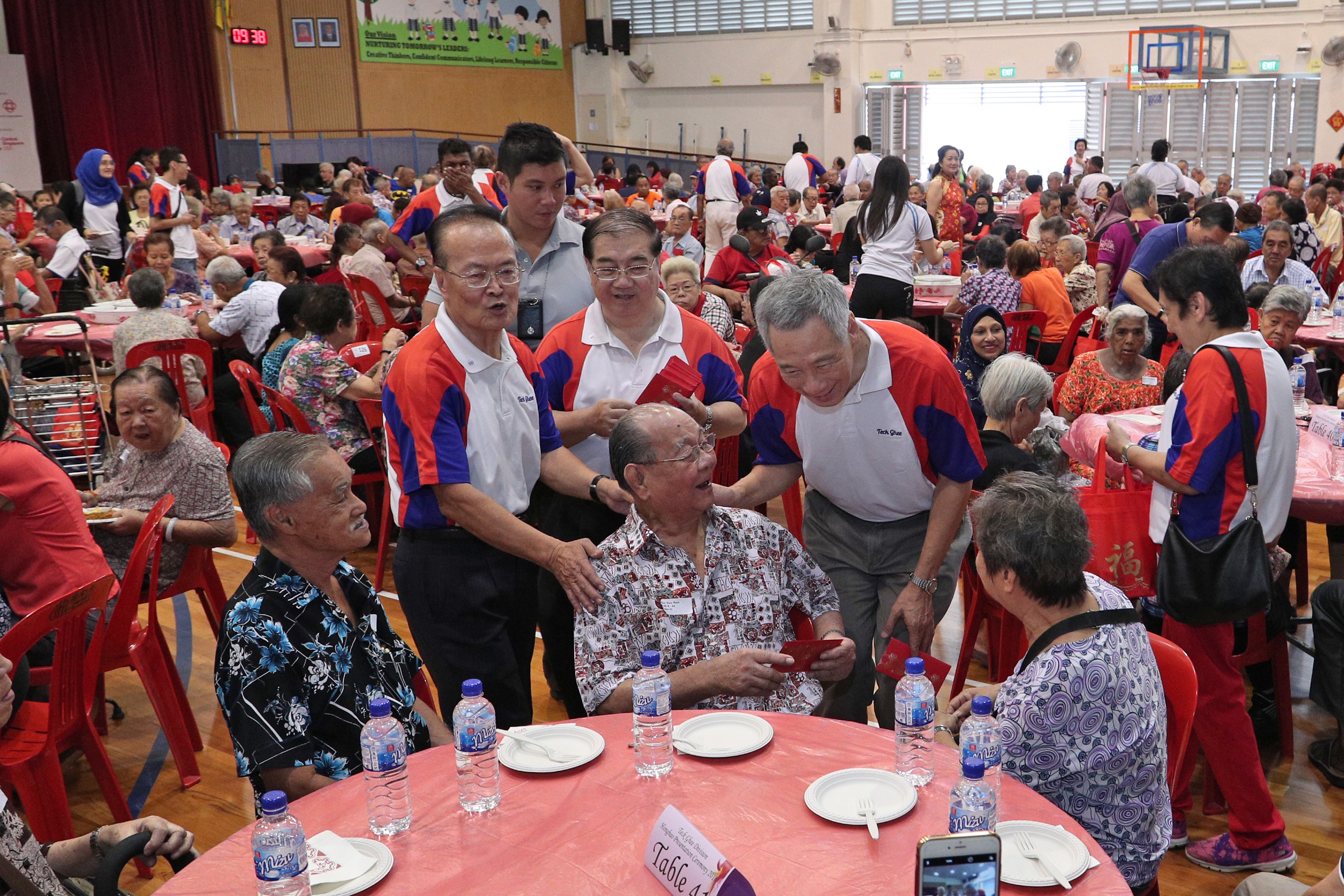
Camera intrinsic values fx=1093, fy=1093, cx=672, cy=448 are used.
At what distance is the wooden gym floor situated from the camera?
2898 millimetres

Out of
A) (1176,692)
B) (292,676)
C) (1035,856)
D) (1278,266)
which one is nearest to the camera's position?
(1035,856)

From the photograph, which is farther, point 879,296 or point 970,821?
point 879,296

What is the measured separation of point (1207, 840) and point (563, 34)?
22.6 m

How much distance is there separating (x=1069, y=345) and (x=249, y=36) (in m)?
16.8

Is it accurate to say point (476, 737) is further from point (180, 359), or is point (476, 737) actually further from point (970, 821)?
point (180, 359)

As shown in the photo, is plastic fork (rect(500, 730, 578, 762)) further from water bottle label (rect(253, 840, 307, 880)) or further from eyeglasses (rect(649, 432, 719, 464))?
eyeglasses (rect(649, 432, 719, 464))

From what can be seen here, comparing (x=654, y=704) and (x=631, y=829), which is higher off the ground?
(x=654, y=704)

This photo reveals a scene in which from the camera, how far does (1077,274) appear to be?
7.20m

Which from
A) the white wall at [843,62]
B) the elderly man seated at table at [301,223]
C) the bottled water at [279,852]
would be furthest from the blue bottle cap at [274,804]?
the white wall at [843,62]

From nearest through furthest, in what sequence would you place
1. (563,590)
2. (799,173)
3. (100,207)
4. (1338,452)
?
(563,590)
(1338,452)
(100,207)
(799,173)

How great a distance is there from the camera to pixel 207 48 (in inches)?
710

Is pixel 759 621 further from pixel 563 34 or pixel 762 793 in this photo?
pixel 563 34

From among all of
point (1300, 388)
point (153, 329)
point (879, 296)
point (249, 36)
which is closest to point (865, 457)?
point (1300, 388)

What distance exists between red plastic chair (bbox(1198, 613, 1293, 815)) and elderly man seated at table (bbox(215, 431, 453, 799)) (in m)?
2.24
